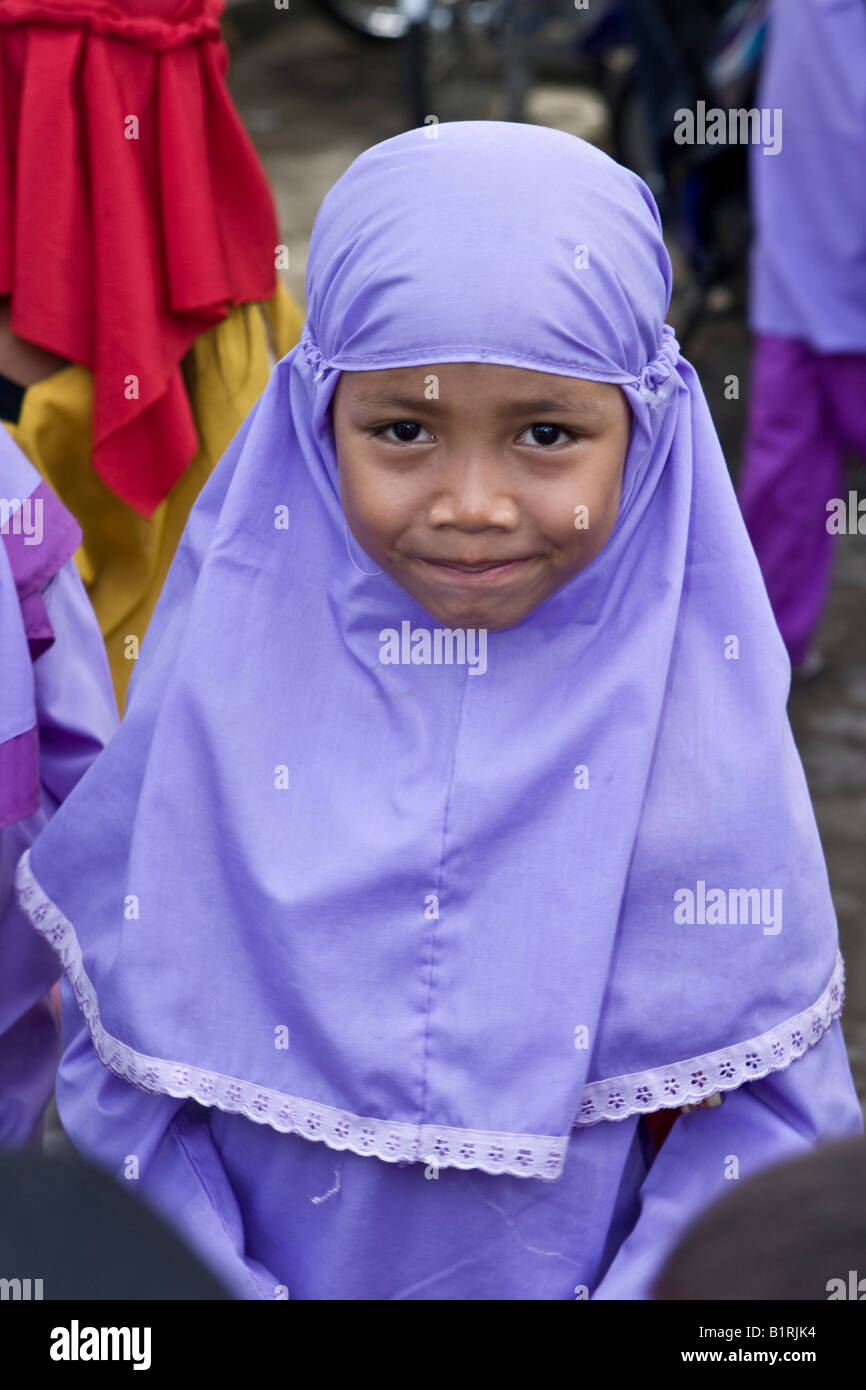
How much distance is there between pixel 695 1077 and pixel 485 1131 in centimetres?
18

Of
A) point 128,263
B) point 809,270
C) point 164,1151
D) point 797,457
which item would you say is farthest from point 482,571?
point 797,457

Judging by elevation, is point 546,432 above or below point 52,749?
above

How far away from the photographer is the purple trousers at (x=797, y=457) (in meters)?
3.51

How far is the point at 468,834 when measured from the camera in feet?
4.34

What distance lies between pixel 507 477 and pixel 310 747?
1.01 feet

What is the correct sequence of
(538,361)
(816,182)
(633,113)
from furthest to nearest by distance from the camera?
(633,113) < (816,182) < (538,361)

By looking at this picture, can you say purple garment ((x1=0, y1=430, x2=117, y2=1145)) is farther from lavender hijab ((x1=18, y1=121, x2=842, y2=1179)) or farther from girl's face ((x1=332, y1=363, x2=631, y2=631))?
girl's face ((x1=332, y1=363, x2=631, y2=631))

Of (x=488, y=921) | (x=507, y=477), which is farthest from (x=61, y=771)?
(x=507, y=477)

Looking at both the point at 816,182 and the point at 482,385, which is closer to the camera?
the point at 482,385

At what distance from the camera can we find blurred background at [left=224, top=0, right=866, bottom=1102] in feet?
12.9

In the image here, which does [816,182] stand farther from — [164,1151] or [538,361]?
[164,1151]

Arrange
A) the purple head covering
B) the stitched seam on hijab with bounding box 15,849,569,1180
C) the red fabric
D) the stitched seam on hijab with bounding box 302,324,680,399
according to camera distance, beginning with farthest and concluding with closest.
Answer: the red fabric < the purple head covering < the stitched seam on hijab with bounding box 15,849,569,1180 < the stitched seam on hijab with bounding box 302,324,680,399

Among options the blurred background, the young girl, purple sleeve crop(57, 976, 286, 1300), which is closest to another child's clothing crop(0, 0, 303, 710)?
the young girl

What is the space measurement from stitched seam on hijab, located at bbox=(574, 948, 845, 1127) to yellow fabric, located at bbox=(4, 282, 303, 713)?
1199mm
